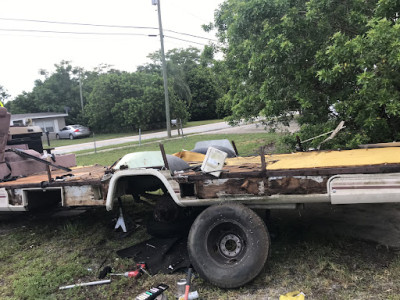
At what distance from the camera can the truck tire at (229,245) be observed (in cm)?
312

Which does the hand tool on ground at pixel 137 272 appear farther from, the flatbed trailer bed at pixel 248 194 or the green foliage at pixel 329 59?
the green foliage at pixel 329 59

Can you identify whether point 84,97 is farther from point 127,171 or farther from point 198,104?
point 127,171

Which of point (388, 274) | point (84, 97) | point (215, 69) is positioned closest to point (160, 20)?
point (215, 69)

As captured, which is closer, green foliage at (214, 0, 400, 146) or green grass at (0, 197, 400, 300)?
green grass at (0, 197, 400, 300)

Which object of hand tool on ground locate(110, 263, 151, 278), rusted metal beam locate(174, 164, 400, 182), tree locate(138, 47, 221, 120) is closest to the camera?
rusted metal beam locate(174, 164, 400, 182)

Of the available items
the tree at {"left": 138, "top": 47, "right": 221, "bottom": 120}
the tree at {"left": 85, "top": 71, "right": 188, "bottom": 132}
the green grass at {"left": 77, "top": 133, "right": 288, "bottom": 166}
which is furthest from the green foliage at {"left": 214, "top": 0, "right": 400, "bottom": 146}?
the tree at {"left": 138, "top": 47, "right": 221, "bottom": 120}

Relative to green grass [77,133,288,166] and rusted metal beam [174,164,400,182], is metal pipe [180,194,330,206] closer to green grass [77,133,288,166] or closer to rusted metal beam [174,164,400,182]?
rusted metal beam [174,164,400,182]

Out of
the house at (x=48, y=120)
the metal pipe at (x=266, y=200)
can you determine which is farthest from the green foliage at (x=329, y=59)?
the house at (x=48, y=120)

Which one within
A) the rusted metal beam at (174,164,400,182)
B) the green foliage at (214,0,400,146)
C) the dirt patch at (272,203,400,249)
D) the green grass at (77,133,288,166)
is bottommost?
the dirt patch at (272,203,400,249)

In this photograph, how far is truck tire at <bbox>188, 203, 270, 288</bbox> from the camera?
3117 mm

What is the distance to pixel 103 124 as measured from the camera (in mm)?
35438

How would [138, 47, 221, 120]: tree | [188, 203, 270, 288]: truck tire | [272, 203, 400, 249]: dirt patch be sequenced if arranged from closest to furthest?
1. [188, 203, 270, 288]: truck tire
2. [272, 203, 400, 249]: dirt patch
3. [138, 47, 221, 120]: tree

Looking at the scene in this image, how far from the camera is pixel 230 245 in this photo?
3430 millimetres

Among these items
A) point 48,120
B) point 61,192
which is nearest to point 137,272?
point 61,192
